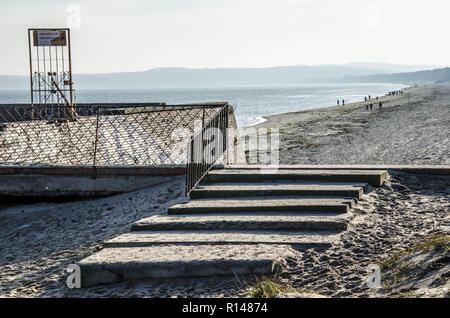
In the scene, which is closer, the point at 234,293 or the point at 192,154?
the point at 234,293

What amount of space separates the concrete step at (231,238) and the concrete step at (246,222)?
0.13 metres

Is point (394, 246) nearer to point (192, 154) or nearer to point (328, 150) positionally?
point (192, 154)

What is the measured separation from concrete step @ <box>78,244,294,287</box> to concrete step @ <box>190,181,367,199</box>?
2.05 metres

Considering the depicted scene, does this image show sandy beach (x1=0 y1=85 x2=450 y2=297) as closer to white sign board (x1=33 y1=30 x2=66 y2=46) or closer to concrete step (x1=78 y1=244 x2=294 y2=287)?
concrete step (x1=78 y1=244 x2=294 y2=287)

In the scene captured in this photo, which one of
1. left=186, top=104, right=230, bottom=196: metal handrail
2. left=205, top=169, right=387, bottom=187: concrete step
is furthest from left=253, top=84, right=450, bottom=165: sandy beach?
left=205, top=169, right=387, bottom=187: concrete step

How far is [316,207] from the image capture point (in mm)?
7246

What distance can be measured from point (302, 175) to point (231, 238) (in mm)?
2604

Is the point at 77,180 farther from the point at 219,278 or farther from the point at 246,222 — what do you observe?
the point at 219,278

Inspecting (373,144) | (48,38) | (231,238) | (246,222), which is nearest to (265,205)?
(246,222)

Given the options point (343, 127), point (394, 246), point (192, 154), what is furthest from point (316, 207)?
point (343, 127)

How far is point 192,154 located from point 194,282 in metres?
3.20

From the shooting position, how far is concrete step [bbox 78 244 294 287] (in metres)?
5.55

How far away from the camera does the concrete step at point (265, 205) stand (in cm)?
725

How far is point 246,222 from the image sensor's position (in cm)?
689
